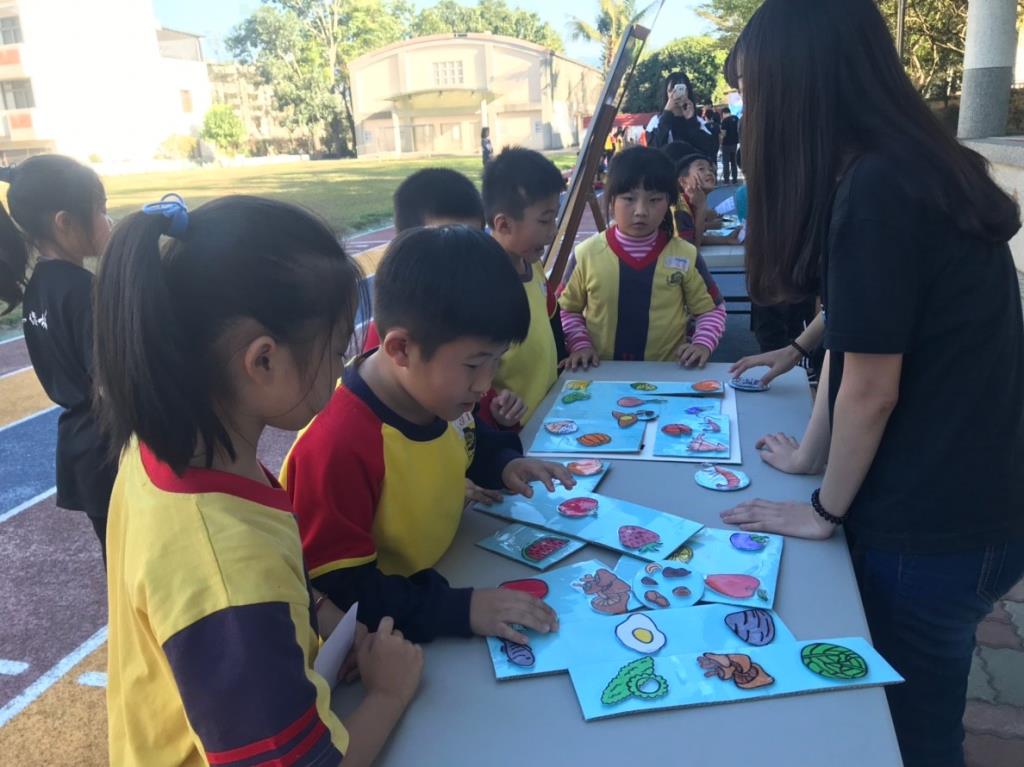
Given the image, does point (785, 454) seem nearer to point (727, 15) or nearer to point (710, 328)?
point (710, 328)

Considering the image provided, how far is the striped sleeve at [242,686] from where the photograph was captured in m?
0.72

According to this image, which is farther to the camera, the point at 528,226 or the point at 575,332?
the point at 575,332

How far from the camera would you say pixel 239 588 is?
0.74 metres

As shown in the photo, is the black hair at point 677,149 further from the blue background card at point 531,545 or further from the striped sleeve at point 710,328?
the blue background card at point 531,545

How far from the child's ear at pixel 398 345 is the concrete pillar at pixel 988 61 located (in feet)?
30.7

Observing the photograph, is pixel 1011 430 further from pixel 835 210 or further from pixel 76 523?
pixel 76 523

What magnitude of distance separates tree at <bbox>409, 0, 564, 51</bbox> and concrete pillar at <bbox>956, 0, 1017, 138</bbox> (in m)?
52.6

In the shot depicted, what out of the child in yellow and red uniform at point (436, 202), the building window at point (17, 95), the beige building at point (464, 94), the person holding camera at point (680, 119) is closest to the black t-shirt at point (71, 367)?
the child in yellow and red uniform at point (436, 202)

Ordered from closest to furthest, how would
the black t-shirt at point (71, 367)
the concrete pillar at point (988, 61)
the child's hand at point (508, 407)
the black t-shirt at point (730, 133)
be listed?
the child's hand at point (508, 407) < the black t-shirt at point (71, 367) < the concrete pillar at point (988, 61) < the black t-shirt at point (730, 133)

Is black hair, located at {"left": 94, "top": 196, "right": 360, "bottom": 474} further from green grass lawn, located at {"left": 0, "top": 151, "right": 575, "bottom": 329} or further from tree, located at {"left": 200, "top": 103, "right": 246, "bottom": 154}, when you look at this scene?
tree, located at {"left": 200, "top": 103, "right": 246, "bottom": 154}

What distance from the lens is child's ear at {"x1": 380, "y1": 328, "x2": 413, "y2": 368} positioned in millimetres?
1223

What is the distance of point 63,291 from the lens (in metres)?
2.02

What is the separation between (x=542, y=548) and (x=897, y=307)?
0.65 m

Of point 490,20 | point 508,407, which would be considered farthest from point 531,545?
point 490,20
